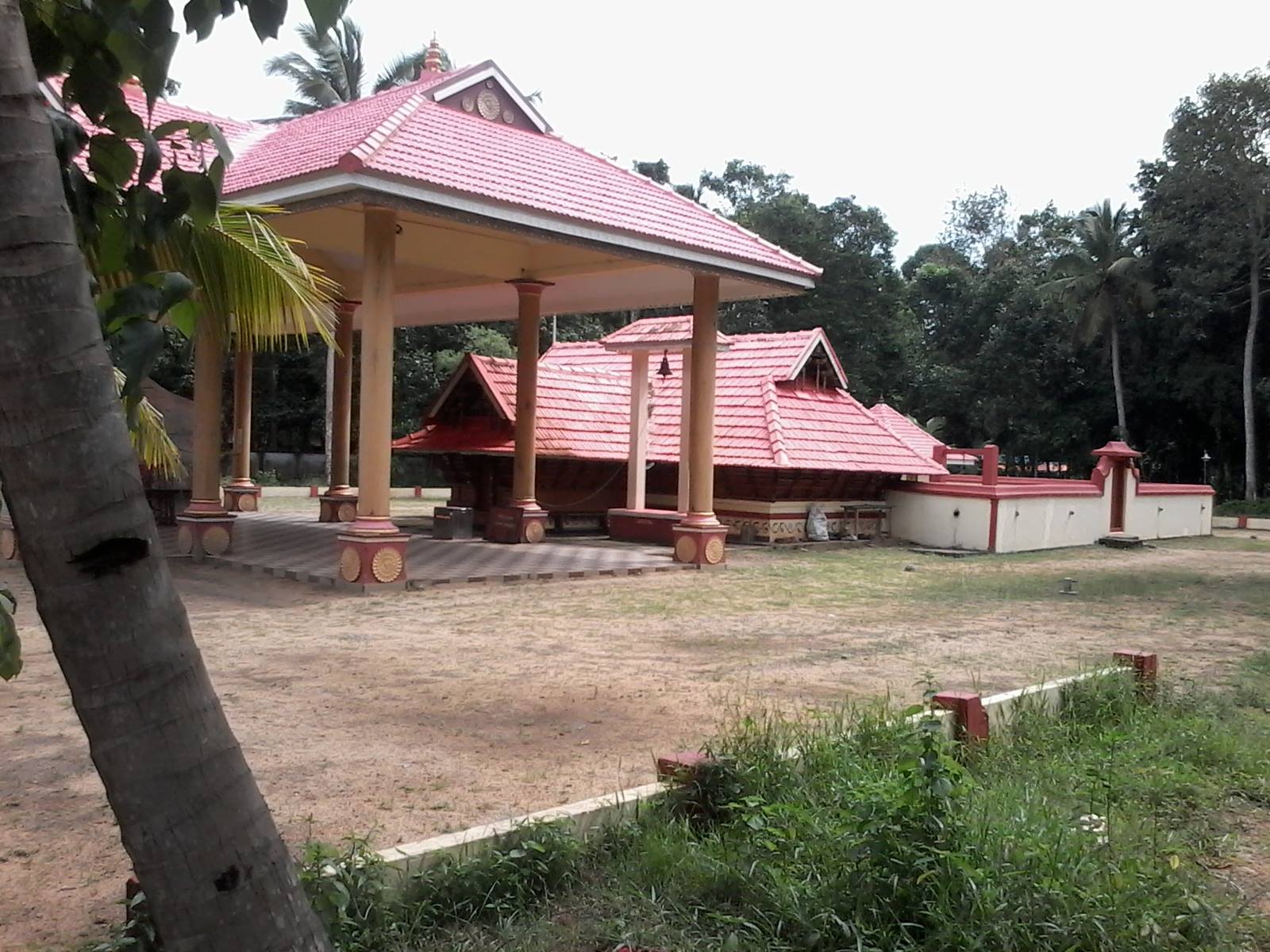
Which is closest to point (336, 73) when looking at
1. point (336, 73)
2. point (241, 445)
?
point (336, 73)

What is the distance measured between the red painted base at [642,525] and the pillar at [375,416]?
612 centimetres

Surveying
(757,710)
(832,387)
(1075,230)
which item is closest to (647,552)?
(832,387)

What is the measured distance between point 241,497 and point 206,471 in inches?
262

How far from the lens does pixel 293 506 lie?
72.7ft

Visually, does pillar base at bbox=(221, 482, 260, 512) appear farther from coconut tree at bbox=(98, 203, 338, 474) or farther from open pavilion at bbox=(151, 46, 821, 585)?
coconut tree at bbox=(98, 203, 338, 474)

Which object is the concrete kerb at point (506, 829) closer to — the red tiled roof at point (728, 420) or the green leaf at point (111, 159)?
the green leaf at point (111, 159)

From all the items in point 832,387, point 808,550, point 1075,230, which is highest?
point 1075,230

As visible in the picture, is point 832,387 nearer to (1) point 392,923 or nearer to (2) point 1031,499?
(2) point 1031,499

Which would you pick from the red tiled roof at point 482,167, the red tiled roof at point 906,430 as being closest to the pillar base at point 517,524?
the red tiled roof at point 482,167

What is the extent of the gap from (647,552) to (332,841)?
35.6ft

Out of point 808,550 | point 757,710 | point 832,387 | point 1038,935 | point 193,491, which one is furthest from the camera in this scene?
point 832,387

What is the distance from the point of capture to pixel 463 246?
14.3 m

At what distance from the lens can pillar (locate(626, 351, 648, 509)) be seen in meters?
16.3

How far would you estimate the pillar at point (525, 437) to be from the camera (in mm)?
15438
